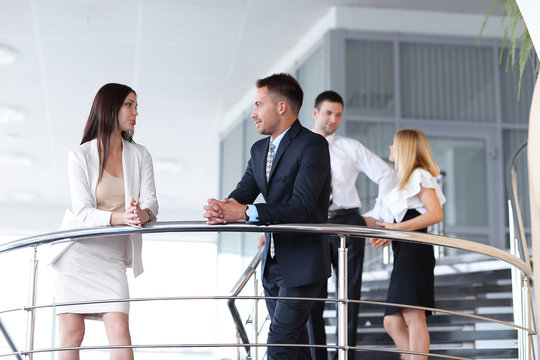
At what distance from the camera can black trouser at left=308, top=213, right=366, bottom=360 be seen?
3729 millimetres

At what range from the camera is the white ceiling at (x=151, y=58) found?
7387 millimetres

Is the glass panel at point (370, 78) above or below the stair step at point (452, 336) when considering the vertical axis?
above

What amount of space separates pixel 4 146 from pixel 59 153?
2.92ft

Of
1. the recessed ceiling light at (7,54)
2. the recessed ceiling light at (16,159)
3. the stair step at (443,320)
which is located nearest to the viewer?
the stair step at (443,320)

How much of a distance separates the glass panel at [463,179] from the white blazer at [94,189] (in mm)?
5036

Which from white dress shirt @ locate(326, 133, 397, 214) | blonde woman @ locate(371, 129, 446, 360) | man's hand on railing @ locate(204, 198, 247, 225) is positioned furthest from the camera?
white dress shirt @ locate(326, 133, 397, 214)

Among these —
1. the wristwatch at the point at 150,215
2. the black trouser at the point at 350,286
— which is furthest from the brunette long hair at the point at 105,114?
the black trouser at the point at 350,286

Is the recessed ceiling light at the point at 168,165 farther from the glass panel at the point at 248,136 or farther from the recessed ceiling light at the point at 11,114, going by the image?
the glass panel at the point at 248,136

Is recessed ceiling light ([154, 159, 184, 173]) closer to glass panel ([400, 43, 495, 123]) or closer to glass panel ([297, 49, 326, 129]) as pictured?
glass panel ([297, 49, 326, 129])

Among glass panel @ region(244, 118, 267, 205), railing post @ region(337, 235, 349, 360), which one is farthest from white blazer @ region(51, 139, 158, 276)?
glass panel @ region(244, 118, 267, 205)

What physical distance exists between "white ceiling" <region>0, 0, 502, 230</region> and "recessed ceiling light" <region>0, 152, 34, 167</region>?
2 cm

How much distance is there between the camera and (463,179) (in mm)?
7637

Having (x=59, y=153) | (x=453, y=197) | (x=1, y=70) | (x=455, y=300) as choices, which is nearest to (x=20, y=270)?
(x=59, y=153)

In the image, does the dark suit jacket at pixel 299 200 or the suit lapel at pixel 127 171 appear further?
the suit lapel at pixel 127 171
